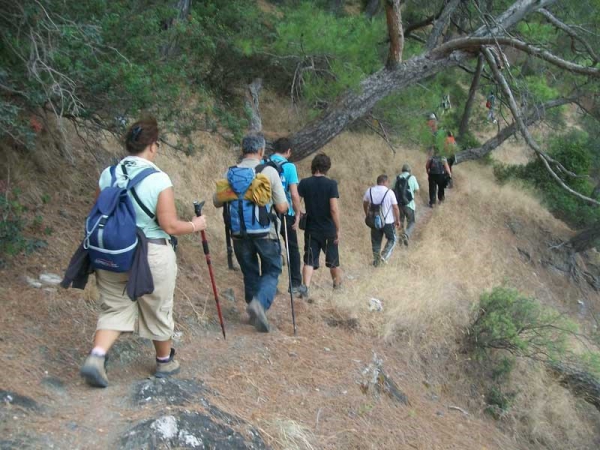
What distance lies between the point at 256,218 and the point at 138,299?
5.01 feet

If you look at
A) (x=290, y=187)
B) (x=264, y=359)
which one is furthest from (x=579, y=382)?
(x=264, y=359)

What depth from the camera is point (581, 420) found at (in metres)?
7.64

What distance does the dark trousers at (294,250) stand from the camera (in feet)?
21.0

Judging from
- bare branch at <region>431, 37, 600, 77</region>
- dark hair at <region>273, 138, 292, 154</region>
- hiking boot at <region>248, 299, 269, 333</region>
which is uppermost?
bare branch at <region>431, 37, 600, 77</region>

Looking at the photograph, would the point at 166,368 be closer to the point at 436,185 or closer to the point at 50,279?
the point at 50,279

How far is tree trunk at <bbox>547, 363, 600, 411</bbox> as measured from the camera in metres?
7.32

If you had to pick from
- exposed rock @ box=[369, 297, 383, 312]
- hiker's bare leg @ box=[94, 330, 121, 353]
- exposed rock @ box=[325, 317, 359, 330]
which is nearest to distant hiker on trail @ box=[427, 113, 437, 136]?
exposed rock @ box=[369, 297, 383, 312]

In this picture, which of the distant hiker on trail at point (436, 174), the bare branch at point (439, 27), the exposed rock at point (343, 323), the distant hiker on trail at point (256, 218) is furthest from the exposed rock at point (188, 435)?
the distant hiker on trail at point (436, 174)

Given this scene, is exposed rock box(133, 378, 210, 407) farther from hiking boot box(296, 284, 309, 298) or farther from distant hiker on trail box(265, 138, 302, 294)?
hiking boot box(296, 284, 309, 298)

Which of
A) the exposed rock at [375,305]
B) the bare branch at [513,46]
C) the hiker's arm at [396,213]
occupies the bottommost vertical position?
the exposed rock at [375,305]

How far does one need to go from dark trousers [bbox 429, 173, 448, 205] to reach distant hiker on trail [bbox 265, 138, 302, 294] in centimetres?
854

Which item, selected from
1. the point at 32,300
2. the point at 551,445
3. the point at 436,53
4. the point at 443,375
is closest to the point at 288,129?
the point at 436,53

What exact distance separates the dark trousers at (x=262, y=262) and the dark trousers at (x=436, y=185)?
968 cm

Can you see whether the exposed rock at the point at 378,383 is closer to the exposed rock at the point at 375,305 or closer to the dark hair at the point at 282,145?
the exposed rock at the point at 375,305
